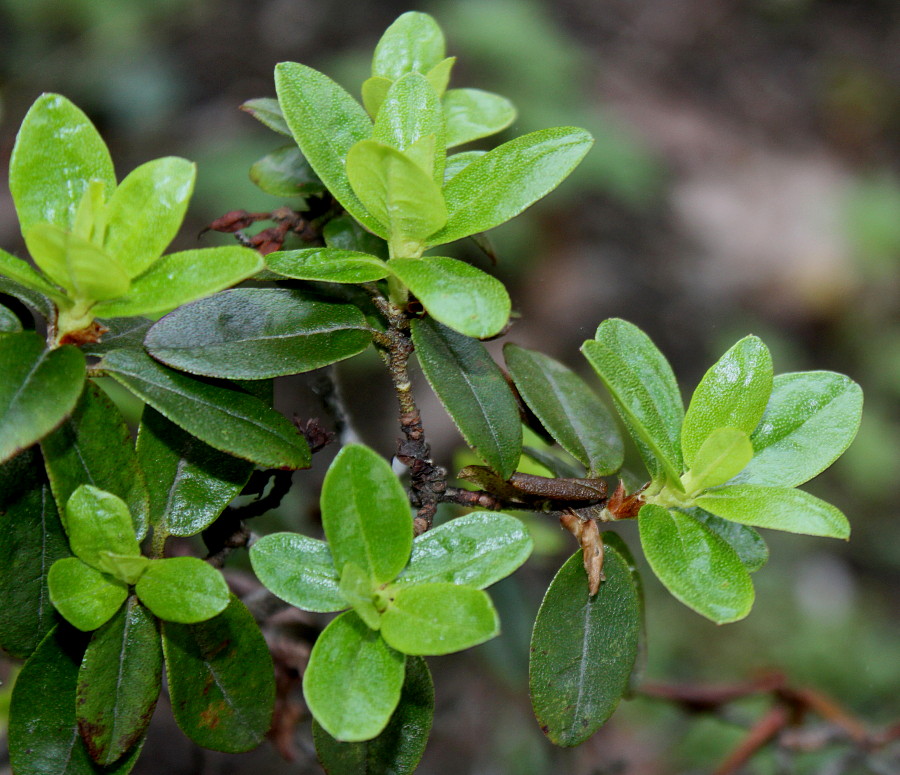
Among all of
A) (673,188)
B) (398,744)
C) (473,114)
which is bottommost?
(673,188)

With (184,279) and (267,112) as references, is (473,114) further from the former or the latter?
(184,279)

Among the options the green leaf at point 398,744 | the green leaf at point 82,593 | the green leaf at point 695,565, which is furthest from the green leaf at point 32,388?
the green leaf at point 695,565

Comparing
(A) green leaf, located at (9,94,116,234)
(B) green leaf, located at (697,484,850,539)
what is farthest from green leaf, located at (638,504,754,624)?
(A) green leaf, located at (9,94,116,234)

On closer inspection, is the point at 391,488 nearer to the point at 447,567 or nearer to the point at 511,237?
the point at 447,567

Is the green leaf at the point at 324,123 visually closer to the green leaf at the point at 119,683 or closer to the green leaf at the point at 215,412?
the green leaf at the point at 215,412

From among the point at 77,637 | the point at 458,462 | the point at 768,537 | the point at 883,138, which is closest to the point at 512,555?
the point at 77,637

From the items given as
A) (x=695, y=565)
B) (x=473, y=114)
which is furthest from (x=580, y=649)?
(x=473, y=114)

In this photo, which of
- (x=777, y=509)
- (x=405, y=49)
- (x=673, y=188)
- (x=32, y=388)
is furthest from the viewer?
(x=673, y=188)
